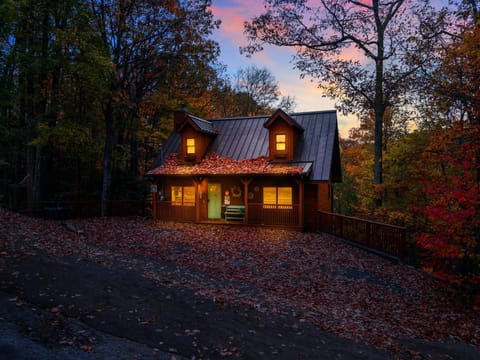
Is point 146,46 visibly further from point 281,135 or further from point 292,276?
point 292,276

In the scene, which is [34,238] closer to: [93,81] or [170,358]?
[170,358]

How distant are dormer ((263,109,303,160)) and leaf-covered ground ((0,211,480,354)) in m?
5.30

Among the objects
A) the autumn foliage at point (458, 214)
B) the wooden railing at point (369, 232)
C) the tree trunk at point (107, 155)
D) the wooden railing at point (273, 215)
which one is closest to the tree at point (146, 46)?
the tree trunk at point (107, 155)

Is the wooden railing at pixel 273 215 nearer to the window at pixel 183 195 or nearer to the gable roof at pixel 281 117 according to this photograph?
the window at pixel 183 195

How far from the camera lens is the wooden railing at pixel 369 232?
1467cm

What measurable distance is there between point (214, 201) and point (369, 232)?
10.0 meters

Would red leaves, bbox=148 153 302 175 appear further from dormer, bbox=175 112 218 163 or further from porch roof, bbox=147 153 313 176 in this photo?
dormer, bbox=175 112 218 163

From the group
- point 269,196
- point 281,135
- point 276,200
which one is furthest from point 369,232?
point 281,135

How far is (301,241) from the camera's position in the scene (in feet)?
54.0

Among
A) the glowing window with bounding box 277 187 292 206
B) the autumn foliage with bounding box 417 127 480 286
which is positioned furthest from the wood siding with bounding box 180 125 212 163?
→ the autumn foliage with bounding box 417 127 480 286

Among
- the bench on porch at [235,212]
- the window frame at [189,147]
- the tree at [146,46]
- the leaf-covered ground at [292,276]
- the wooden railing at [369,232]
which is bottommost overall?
the leaf-covered ground at [292,276]

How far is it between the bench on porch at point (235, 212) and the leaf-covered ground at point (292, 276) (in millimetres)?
2781

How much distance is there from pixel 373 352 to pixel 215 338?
311cm

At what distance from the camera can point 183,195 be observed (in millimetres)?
22547
